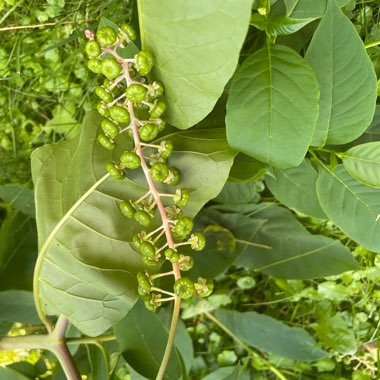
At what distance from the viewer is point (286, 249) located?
1117 millimetres

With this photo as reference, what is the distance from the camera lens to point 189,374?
4.00 ft

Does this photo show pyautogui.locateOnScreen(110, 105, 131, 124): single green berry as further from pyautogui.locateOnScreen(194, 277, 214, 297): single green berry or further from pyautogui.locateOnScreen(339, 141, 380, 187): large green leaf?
pyautogui.locateOnScreen(339, 141, 380, 187): large green leaf

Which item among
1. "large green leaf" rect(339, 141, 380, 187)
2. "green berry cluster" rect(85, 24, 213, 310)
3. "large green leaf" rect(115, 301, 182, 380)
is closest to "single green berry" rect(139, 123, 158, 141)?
"green berry cluster" rect(85, 24, 213, 310)

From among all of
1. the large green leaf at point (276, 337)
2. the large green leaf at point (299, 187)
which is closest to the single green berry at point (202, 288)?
the large green leaf at point (299, 187)

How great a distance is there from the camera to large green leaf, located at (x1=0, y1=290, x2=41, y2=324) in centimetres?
113

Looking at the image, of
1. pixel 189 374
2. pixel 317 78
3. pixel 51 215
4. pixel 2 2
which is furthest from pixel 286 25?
pixel 189 374

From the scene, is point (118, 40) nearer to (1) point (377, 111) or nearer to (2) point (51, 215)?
(2) point (51, 215)

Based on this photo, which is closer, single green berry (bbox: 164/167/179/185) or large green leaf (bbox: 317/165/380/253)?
single green berry (bbox: 164/167/179/185)

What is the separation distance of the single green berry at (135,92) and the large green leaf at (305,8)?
10.6 inches

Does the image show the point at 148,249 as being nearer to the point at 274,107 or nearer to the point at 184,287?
the point at 184,287

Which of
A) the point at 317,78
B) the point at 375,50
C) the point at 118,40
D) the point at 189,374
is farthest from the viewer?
the point at 189,374

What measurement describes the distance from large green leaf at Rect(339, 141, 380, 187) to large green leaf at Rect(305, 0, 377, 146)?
3 cm

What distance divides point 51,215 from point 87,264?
95mm

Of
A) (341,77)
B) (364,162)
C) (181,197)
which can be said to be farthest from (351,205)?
(181,197)
